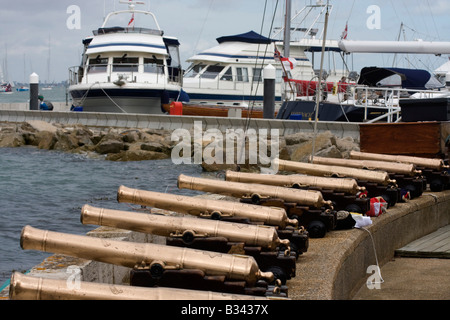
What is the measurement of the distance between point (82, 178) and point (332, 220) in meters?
14.1

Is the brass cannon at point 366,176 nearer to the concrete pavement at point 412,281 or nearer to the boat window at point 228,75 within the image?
the concrete pavement at point 412,281

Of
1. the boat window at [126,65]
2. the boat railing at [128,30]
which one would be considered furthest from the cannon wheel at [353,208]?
the boat railing at [128,30]

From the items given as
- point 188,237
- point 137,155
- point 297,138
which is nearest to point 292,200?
point 188,237

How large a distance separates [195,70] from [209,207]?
36.6 metres

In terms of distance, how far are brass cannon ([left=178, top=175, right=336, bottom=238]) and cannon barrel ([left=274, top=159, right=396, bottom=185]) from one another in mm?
1517

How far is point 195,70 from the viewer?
140 ft

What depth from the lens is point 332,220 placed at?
7.22 meters

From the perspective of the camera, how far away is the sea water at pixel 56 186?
11.9 meters

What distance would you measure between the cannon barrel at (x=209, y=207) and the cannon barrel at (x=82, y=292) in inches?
73.0

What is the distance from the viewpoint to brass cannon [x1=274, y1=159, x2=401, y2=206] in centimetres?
873

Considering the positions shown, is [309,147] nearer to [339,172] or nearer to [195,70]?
[339,172]

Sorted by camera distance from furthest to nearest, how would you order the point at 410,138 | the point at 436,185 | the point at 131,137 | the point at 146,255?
the point at 131,137 < the point at 410,138 < the point at 436,185 < the point at 146,255

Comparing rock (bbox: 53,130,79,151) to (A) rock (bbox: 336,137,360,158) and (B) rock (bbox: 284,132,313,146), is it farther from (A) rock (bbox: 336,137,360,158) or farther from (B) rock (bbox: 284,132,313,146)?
(A) rock (bbox: 336,137,360,158)
